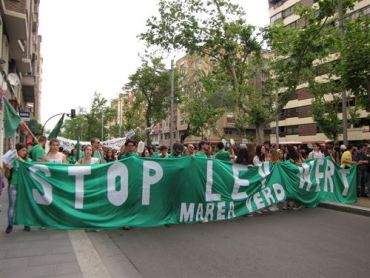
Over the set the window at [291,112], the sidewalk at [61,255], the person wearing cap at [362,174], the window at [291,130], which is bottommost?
the sidewalk at [61,255]

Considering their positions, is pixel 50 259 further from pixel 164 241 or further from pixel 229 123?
pixel 229 123

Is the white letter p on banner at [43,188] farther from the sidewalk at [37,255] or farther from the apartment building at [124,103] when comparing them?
the apartment building at [124,103]

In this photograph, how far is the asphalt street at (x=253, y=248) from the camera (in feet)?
18.0

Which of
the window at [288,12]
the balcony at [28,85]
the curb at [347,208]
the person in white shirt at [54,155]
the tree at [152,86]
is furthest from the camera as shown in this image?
the window at [288,12]

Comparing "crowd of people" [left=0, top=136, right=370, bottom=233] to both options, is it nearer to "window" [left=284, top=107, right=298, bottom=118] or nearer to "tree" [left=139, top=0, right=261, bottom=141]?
"tree" [left=139, top=0, right=261, bottom=141]

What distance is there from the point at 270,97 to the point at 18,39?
1577 centimetres

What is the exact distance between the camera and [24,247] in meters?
6.40

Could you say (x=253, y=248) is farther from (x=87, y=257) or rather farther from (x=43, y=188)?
(x=43, y=188)

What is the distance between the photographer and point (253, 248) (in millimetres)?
6645

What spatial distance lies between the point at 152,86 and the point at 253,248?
42109 millimetres

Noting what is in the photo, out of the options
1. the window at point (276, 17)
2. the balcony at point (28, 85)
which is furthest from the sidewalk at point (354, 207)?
the window at point (276, 17)

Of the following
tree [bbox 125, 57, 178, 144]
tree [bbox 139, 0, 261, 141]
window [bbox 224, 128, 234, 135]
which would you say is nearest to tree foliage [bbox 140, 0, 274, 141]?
tree [bbox 139, 0, 261, 141]

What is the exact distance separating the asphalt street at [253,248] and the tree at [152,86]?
36317mm

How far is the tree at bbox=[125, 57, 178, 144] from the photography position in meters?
46.1
